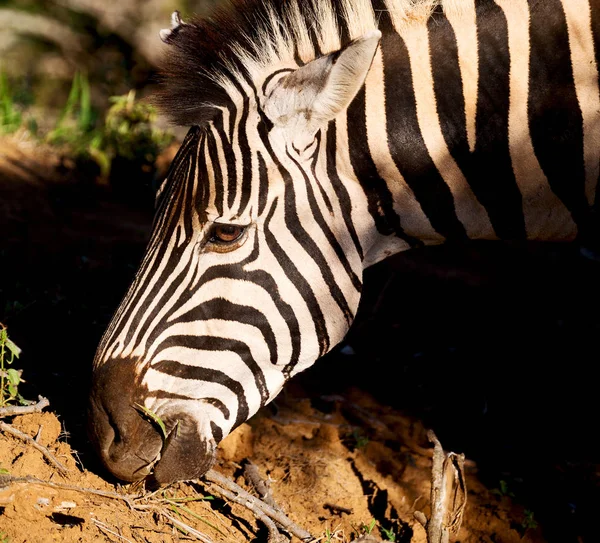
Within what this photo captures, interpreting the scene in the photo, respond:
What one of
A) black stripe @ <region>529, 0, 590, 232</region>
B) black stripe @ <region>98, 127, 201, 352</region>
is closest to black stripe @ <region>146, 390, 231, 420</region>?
black stripe @ <region>98, 127, 201, 352</region>

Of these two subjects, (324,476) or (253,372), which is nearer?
(253,372)

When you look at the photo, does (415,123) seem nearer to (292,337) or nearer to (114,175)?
(292,337)

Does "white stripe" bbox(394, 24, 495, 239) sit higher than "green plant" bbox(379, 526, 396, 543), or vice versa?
"white stripe" bbox(394, 24, 495, 239)

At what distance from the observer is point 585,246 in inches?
252

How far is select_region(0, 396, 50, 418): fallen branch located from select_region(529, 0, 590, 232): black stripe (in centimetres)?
245

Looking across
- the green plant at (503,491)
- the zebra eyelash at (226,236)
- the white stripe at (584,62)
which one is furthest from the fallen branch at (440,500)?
the white stripe at (584,62)

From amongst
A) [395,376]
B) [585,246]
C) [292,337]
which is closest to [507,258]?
[585,246]

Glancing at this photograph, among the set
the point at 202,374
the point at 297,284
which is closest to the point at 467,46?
the point at 297,284

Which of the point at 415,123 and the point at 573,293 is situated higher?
the point at 415,123

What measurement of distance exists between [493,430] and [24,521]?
9.06 feet

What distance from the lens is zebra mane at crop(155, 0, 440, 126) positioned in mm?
2939

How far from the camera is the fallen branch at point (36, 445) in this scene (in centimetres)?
304

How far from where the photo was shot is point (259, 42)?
9.69 ft

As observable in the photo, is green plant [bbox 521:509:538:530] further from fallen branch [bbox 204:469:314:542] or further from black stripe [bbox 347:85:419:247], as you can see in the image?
black stripe [bbox 347:85:419:247]
